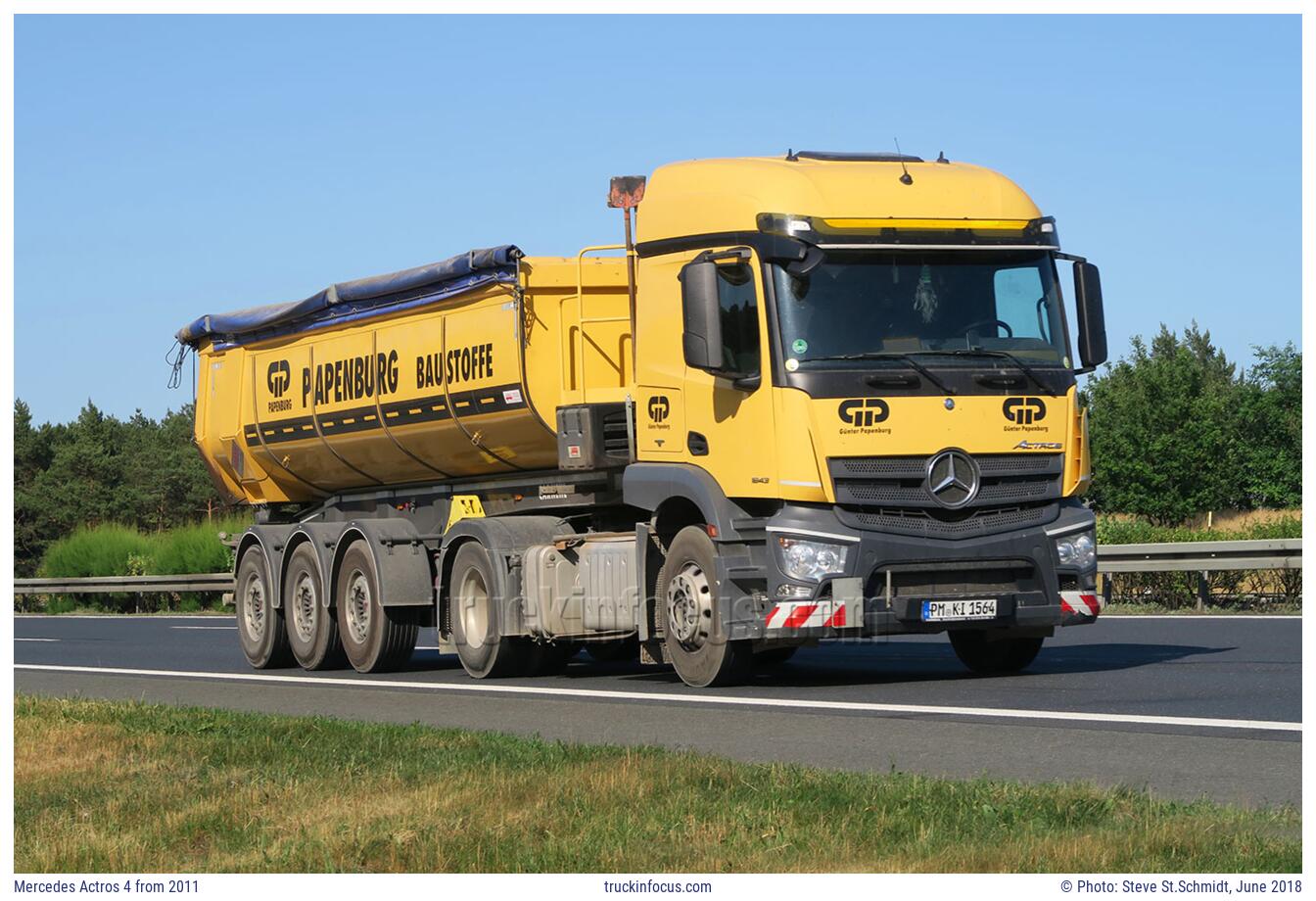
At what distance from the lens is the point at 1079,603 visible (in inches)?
589

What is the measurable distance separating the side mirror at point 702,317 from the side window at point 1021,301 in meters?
2.00

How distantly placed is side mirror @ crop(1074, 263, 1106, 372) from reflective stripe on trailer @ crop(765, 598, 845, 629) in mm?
2532

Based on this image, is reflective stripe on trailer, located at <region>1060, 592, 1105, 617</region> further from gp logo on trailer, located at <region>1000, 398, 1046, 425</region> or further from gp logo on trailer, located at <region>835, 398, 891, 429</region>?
gp logo on trailer, located at <region>835, 398, 891, 429</region>

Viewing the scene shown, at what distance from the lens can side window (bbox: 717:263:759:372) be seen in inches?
571

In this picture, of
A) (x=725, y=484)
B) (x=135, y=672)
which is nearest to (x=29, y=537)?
(x=135, y=672)

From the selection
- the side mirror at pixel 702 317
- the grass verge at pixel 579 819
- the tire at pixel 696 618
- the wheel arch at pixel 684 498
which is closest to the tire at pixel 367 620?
the wheel arch at pixel 684 498

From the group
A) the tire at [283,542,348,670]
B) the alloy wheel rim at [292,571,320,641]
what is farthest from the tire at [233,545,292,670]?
the alloy wheel rim at [292,571,320,641]

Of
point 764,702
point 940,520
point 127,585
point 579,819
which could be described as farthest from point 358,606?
point 127,585

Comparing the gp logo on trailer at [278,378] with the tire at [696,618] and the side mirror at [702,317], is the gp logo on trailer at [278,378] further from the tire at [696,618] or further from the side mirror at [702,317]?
the side mirror at [702,317]

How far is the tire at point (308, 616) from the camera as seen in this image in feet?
66.8

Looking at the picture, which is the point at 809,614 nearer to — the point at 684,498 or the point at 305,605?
the point at 684,498
